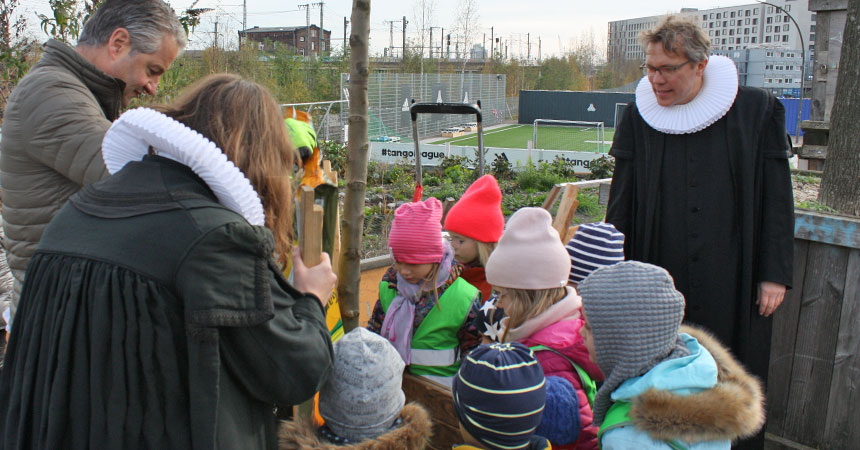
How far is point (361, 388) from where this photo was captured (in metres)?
1.65

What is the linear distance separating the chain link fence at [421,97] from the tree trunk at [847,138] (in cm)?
1592

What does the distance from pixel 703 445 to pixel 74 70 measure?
7.19 feet

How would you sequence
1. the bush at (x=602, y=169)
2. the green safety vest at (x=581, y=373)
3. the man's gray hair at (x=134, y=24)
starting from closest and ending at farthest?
the green safety vest at (x=581, y=373)
the man's gray hair at (x=134, y=24)
the bush at (x=602, y=169)

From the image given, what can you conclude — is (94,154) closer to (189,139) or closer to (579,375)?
(189,139)

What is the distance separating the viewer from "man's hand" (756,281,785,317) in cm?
266

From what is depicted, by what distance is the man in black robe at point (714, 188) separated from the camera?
8.66 feet

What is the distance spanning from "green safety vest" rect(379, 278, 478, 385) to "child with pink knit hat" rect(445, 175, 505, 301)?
39cm

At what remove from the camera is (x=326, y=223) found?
6.14 ft

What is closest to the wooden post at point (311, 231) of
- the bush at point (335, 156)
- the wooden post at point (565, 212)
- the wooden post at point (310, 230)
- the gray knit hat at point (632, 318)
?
the wooden post at point (310, 230)

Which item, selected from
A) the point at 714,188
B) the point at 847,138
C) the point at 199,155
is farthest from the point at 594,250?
the point at 847,138

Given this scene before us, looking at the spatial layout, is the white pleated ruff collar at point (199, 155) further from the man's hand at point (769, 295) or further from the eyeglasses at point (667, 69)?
the man's hand at point (769, 295)

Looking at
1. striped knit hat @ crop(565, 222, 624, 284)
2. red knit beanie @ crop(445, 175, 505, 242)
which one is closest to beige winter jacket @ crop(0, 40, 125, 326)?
red knit beanie @ crop(445, 175, 505, 242)

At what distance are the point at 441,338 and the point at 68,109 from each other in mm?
1498

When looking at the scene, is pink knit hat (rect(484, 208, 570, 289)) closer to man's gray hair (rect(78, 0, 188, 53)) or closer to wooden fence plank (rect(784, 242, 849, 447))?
man's gray hair (rect(78, 0, 188, 53))
